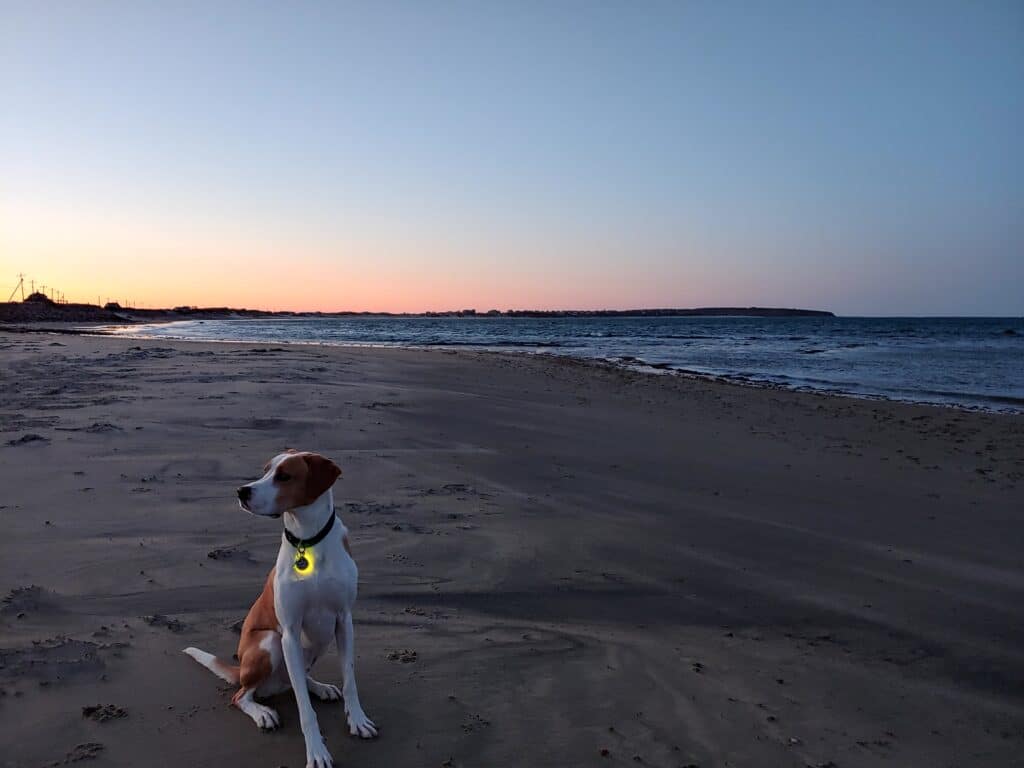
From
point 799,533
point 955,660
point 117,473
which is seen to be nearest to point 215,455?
point 117,473

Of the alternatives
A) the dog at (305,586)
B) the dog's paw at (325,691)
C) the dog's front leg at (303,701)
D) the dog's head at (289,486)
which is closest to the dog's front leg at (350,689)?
the dog at (305,586)

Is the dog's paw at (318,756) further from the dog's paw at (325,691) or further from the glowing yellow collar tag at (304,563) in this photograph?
the glowing yellow collar tag at (304,563)

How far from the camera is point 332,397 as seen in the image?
1180cm

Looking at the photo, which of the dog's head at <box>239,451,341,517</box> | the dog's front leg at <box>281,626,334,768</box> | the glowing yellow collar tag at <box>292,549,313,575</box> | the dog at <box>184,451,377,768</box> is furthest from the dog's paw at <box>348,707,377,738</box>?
the dog's head at <box>239,451,341,517</box>

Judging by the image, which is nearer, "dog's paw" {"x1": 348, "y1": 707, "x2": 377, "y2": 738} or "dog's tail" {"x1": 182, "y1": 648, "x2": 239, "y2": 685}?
"dog's paw" {"x1": 348, "y1": 707, "x2": 377, "y2": 738}

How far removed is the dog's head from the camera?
3.06 metres

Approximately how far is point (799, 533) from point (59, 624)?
5.56m

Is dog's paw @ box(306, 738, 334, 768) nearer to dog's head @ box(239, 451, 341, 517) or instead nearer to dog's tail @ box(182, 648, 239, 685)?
dog's tail @ box(182, 648, 239, 685)

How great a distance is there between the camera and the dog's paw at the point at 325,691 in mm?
3477

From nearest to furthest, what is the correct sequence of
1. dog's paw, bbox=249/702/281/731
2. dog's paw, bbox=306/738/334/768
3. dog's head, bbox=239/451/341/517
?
1. dog's paw, bbox=306/738/334/768
2. dog's head, bbox=239/451/341/517
3. dog's paw, bbox=249/702/281/731

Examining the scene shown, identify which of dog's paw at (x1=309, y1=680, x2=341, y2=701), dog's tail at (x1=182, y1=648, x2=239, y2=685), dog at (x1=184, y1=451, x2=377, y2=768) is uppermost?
dog at (x1=184, y1=451, x2=377, y2=768)

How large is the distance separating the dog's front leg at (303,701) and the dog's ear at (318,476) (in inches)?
23.9

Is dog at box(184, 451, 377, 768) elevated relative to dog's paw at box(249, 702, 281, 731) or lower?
elevated

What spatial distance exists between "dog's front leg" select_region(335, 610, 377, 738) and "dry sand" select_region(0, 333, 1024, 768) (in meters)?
0.08
